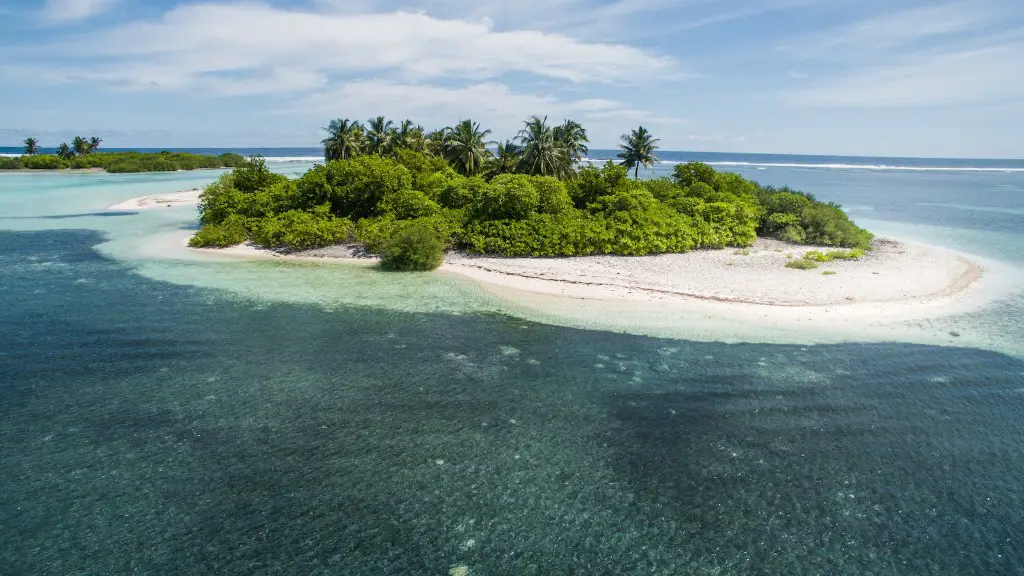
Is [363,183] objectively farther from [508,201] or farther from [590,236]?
[590,236]

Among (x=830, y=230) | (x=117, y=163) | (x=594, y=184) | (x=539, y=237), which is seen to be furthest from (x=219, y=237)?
(x=117, y=163)

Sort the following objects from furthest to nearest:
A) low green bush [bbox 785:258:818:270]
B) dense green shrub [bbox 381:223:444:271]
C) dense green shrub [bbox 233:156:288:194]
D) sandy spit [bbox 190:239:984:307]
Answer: dense green shrub [bbox 233:156:288:194] < dense green shrub [bbox 381:223:444:271] < low green bush [bbox 785:258:818:270] < sandy spit [bbox 190:239:984:307]

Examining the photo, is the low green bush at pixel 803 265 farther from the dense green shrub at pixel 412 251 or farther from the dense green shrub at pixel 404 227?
the dense green shrub at pixel 412 251

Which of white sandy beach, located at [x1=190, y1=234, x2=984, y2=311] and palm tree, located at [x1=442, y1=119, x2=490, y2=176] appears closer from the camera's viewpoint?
white sandy beach, located at [x1=190, y1=234, x2=984, y2=311]

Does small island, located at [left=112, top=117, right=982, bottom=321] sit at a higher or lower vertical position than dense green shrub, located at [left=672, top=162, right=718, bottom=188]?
lower

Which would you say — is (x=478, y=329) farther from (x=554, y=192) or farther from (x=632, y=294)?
(x=554, y=192)

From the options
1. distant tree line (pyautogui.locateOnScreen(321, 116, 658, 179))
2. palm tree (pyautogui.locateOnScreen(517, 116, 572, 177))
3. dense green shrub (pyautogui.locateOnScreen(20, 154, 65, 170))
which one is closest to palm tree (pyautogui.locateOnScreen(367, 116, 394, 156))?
distant tree line (pyautogui.locateOnScreen(321, 116, 658, 179))

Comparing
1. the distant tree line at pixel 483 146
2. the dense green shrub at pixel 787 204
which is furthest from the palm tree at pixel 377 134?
the dense green shrub at pixel 787 204

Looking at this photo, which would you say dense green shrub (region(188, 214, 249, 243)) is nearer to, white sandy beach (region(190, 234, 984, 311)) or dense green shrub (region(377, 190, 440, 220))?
white sandy beach (region(190, 234, 984, 311))
